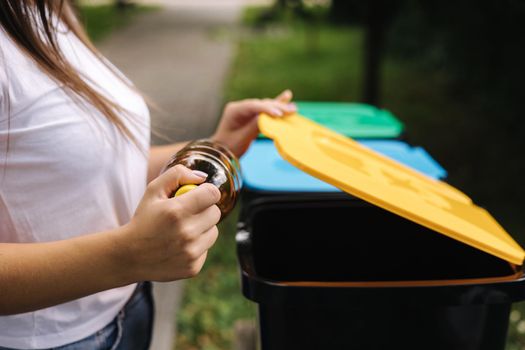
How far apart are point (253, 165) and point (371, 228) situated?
53 centimetres

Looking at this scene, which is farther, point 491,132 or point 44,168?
point 491,132

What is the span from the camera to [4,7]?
870 mm

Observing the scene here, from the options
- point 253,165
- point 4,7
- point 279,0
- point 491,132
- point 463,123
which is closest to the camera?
point 4,7

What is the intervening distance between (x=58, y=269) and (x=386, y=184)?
0.58 metres

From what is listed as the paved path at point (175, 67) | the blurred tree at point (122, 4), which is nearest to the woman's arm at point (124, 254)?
the paved path at point (175, 67)

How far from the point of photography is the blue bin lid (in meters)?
1.66

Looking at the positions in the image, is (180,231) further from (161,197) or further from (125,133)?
(125,133)

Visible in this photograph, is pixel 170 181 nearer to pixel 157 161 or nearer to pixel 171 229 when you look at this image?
pixel 171 229

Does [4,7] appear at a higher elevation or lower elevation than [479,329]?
higher

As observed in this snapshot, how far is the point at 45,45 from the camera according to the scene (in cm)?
92

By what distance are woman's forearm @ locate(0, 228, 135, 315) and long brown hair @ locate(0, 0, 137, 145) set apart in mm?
268

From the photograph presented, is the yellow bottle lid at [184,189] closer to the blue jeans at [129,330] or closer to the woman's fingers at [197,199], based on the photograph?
the woman's fingers at [197,199]

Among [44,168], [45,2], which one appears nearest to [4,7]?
[45,2]

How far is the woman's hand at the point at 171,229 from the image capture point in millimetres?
728
